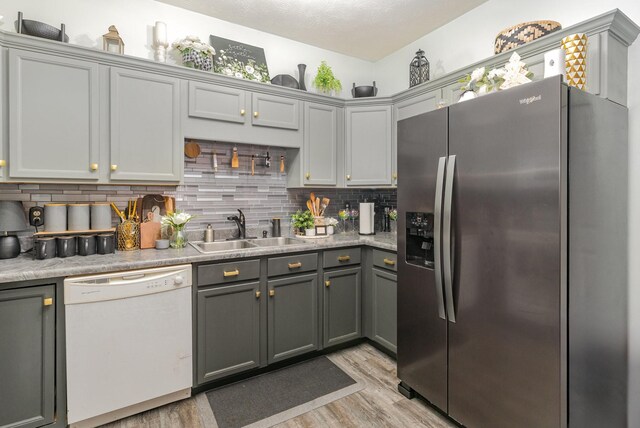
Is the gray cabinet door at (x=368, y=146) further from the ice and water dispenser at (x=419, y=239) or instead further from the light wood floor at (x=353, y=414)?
the light wood floor at (x=353, y=414)

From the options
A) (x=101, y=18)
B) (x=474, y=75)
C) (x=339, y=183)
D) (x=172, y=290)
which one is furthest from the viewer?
(x=339, y=183)

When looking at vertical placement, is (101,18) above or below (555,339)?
above

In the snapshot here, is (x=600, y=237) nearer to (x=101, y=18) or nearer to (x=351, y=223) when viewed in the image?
(x=351, y=223)

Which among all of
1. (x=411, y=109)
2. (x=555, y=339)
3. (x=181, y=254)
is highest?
(x=411, y=109)

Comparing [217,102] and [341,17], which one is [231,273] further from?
[341,17]

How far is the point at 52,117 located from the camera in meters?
2.02

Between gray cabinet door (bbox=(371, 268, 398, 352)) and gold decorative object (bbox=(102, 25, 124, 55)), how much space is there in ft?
8.31

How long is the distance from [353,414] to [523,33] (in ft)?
8.61

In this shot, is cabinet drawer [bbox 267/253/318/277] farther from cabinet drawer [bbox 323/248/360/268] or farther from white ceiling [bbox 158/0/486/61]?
white ceiling [bbox 158/0/486/61]

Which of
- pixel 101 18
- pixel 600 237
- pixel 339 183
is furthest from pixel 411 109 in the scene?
pixel 101 18

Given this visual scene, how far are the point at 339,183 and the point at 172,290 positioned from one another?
1.78 meters

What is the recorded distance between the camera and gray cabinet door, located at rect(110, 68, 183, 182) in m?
2.21

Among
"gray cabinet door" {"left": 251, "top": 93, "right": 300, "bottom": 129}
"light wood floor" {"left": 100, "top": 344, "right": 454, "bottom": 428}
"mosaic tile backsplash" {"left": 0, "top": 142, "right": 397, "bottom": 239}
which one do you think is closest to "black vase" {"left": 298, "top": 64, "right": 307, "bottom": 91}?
"gray cabinet door" {"left": 251, "top": 93, "right": 300, "bottom": 129}

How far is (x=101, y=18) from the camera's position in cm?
244
